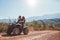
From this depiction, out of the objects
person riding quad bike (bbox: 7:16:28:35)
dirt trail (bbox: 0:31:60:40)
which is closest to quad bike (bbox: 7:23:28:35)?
person riding quad bike (bbox: 7:16:28:35)

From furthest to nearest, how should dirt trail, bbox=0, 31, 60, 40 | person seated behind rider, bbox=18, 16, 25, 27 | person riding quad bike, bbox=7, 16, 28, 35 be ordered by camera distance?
person riding quad bike, bbox=7, 16, 28, 35 → person seated behind rider, bbox=18, 16, 25, 27 → dirt trail, bbox=0, 31, 60, 40

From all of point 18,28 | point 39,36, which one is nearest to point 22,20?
point 18,28

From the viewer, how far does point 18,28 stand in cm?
757

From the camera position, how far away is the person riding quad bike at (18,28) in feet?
24.3

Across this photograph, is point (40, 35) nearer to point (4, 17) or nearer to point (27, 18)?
point (27, 18)

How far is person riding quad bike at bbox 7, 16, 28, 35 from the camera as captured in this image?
7414 millimetres

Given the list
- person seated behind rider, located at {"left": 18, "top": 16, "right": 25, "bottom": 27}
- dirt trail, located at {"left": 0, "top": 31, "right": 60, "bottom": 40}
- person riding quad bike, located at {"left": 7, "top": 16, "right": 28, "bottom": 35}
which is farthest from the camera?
person riding quad bike, located at {"left": 7, "top": 16, "right": 28, "bottom": 35}

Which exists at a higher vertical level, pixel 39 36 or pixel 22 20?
pixel 22 20

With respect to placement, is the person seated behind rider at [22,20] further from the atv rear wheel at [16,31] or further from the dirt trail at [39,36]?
the dirt trail at [39,36]

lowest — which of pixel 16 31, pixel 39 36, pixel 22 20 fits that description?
pixel 39 36

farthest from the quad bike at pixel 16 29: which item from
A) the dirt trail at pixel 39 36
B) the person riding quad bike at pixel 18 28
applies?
the dirt trail at pixel 39 36

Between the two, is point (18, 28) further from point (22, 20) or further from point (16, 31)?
point (22, 20)

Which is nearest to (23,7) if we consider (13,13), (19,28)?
(13,13)

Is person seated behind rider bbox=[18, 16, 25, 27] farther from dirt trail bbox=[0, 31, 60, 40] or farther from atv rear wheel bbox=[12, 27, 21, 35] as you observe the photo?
dirt trail bbox=[0, 31, 60, 40]
